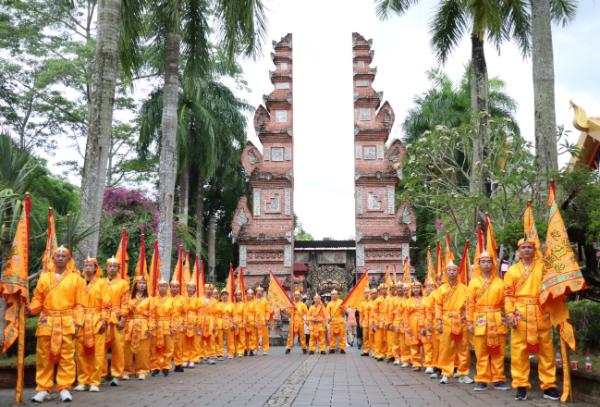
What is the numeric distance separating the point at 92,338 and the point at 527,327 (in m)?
5.66

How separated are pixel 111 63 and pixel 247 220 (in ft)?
54.2

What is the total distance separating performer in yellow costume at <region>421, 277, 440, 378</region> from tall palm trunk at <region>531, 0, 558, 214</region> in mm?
2453

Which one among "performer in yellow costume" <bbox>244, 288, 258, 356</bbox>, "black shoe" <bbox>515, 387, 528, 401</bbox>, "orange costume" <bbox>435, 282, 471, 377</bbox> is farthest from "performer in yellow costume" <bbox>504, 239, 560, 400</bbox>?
"performer in yellow costume" <bbox>244, 288, 258, 356</bbox>

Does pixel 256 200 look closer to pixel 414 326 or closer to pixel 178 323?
pixel 178 323

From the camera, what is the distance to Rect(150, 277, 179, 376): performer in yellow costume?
415 inches

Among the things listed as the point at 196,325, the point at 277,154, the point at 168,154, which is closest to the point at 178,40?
the point at 168,154

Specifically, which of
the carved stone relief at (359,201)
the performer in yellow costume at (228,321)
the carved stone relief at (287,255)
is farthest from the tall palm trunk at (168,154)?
the carved stone relief at (359,201)

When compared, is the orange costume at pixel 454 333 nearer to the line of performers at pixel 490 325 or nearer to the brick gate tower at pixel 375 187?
the line of performers at pixel 490 325

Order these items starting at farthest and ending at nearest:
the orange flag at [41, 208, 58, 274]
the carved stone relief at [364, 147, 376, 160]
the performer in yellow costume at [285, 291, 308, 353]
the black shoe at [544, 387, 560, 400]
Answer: the carved stone relief at [364, 147, 376, 160], the performer in yellow costume at [285, 291, 308, 353], the orange flag at [41, 208, 58, 274], the black shoe at [544, 387, 560, 400]

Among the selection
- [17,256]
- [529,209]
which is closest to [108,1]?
[17,256]

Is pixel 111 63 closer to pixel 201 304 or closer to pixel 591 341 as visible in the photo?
pixel 201 304

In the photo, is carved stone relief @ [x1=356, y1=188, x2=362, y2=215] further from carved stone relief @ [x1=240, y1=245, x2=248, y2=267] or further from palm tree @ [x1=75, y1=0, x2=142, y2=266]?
palm tree @ [x1=75, y1=0, x2=142, y2=266]

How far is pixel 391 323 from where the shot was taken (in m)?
13.1

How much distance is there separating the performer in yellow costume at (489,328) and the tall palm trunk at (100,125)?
20.2 feet
